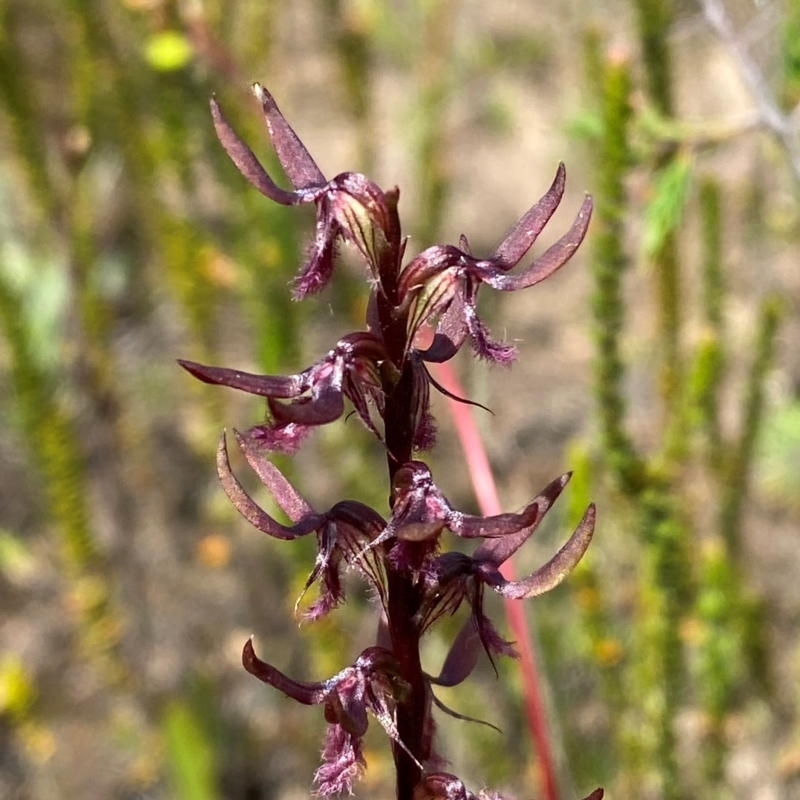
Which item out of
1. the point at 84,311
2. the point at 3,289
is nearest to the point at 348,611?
the point at 84,311

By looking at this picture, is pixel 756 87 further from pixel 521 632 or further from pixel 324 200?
pixel 324 200

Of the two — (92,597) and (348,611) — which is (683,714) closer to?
(348,611)

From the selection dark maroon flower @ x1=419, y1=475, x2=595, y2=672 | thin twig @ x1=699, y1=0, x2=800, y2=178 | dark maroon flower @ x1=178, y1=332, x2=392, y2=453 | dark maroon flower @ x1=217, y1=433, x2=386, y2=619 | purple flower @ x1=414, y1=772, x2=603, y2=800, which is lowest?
purple flower @ x1=414, y1=772, x2=603, y2=800

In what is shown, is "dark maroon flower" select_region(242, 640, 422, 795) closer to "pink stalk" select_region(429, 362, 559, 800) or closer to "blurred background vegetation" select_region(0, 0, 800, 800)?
"pink stalk" select_region(429, 362, 559, 800)

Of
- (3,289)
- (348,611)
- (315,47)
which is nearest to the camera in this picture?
(3,289)

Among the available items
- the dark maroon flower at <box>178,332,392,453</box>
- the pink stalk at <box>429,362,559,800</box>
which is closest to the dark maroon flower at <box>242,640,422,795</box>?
the dark maroon flower at <box>178,332,392,453</box>

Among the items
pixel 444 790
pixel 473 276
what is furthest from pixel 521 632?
pixel 473 276

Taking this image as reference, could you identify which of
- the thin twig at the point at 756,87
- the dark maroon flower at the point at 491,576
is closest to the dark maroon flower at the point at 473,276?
the dark maroon flower at the point at 491,576
